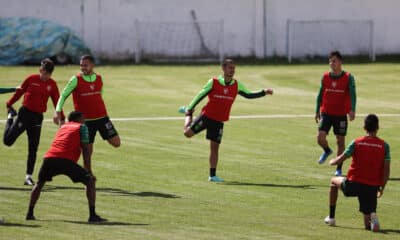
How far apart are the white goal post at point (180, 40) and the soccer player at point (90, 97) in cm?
3054

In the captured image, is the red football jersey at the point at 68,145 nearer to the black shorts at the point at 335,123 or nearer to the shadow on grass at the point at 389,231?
the shadow on grass at the point at 389,231

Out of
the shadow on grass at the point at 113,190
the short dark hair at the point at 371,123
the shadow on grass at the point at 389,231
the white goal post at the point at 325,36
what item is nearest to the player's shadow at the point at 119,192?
the shadow on grass at the point at 113,190

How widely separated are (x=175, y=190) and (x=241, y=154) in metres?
5.16

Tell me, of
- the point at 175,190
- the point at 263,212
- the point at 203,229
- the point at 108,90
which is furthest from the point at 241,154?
the point at 108,90

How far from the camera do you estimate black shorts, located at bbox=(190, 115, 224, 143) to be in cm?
2054

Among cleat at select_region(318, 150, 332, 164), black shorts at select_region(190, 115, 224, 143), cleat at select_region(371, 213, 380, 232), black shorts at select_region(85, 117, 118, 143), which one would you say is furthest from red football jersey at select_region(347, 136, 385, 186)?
cleat at select_region(318, 150, 332, 164)

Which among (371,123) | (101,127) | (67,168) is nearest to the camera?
(371,123)

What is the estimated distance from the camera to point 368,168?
15031 millimetres

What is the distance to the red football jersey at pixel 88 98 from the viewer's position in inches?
763

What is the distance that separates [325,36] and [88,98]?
31974 millimetres

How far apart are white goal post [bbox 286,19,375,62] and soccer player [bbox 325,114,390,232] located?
35.2 metres

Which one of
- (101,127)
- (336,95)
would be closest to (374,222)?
(336,95)

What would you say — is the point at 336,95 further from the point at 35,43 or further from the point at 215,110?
the point at 35,43

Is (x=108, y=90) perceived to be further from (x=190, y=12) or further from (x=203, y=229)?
(x=203, y=229)
